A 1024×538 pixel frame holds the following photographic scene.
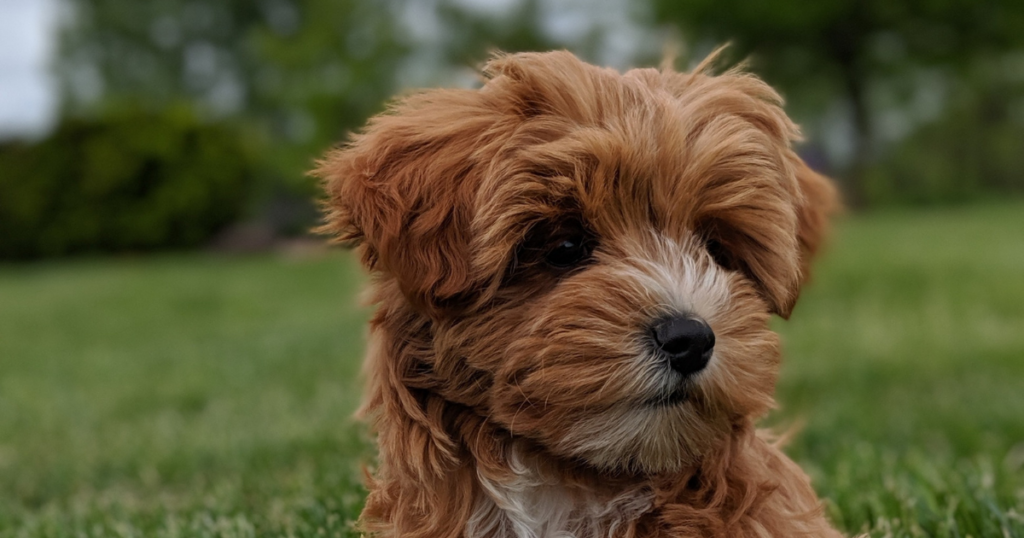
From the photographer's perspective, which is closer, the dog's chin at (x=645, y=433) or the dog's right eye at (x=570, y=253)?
the dog's chin at (x=645, y=433)

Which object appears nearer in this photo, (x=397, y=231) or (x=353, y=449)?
(x=397, y=231)

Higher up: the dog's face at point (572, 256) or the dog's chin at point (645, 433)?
the dog's face at point (572, 256)

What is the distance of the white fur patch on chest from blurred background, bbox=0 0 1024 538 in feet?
2.96

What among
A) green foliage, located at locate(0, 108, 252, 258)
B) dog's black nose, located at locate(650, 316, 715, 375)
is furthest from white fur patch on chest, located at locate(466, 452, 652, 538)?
green foliage, located at locate(0, 108, 252, 258)

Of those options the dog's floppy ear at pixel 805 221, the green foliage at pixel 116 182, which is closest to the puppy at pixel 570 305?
the dog's floppy ear at pixel 805 221

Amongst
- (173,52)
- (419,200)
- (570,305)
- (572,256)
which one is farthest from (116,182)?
(570,305)

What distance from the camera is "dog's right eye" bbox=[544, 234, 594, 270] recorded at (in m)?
2.41

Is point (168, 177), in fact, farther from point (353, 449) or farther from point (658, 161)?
point (658, 161)

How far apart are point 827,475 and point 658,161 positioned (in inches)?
117

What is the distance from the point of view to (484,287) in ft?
7.72

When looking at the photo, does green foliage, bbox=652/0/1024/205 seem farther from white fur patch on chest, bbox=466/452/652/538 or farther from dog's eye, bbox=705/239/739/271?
white fur patch on chest, bbox=466/452/652/538

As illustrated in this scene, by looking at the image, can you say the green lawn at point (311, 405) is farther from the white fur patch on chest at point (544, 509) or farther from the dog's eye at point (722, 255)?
the dog's eye at point (722, 255)

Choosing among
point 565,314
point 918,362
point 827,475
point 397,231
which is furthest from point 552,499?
point 918,362

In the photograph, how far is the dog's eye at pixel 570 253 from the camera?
241 cm
